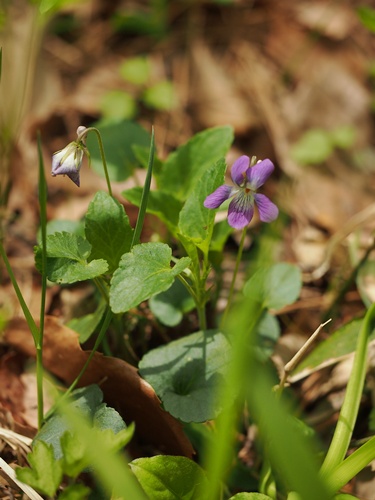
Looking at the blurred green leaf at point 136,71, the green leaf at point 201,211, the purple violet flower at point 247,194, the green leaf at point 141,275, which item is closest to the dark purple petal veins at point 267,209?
the purple violet flower at point 247,194

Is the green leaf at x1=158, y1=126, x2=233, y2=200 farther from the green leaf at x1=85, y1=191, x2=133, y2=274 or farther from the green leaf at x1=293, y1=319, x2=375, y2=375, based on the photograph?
the green leaf at x1=293, y1=319, x2=375, y2=375

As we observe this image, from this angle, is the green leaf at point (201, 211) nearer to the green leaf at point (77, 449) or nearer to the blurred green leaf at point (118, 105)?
the green leaf at point (77, 449)

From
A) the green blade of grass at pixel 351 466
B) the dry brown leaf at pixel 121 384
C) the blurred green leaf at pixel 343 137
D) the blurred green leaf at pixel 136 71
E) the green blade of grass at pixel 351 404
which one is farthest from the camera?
the blurred green leaf at pixel 136 71

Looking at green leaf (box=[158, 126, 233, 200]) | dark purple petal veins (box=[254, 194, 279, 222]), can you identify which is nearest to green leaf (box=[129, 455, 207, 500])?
dark purple petal veins (box=[254, 194, 279, 222])

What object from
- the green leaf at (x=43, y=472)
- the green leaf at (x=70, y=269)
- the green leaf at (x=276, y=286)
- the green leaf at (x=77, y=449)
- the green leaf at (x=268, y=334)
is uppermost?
the green leaf at (x=70, y=269)

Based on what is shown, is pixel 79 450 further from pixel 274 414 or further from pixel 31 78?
pixel 31 78

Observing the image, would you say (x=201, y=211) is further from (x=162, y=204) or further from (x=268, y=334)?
(x=268, y=334)

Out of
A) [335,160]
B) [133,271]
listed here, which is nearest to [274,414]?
[133,271]

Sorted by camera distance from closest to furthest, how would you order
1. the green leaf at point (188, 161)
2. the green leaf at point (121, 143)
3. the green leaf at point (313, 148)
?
the green leaf at point (188, 161), the green leaf at point (121, 143), the green leaf at point (313, 148)
